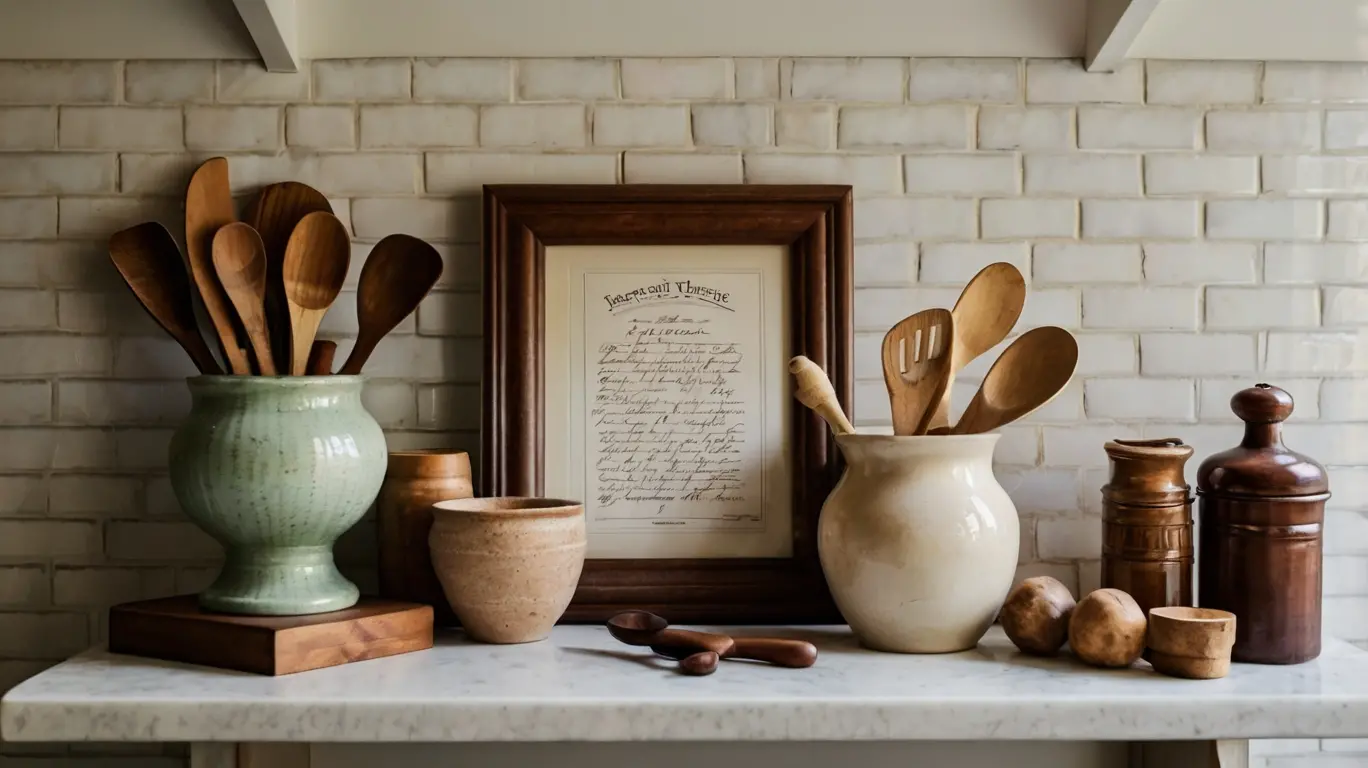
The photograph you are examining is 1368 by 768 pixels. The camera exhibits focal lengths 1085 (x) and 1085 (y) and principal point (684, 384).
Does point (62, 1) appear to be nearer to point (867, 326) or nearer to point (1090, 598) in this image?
point (867, 326)

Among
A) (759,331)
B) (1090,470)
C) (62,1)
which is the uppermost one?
(62,1)

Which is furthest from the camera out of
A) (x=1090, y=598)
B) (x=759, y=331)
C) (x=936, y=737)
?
(x=759, y=331)

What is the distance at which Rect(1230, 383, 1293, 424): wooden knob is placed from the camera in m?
1.20

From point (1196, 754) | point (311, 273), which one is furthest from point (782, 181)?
point (1196, 754)

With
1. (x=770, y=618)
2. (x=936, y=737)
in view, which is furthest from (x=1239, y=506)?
(x=770, y=618)

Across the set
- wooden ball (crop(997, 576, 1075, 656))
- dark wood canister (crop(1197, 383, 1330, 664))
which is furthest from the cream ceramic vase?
dark wood canister (crop(1197, 383, 1330, 664))

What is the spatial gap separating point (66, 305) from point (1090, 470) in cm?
138

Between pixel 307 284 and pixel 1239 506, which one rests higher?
pixel 307 284

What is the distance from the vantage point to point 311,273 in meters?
1.33

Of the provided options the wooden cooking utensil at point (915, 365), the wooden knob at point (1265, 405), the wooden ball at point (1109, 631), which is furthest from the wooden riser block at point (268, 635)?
the wooden knob at point (1265, 405)

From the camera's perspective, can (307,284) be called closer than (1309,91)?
Yes

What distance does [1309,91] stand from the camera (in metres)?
1.45

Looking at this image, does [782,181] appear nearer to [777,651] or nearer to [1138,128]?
[1138,128]

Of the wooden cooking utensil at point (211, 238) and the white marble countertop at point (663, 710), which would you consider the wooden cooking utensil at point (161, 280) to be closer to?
the wooden cooking utensil at point (211, 238)
